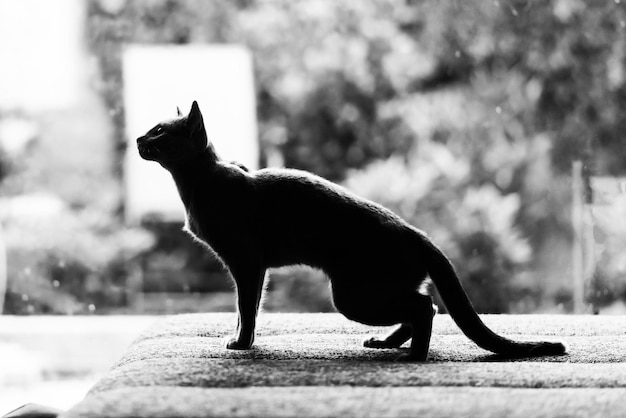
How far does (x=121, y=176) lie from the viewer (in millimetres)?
2146

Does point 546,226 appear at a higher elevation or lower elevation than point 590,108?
lower

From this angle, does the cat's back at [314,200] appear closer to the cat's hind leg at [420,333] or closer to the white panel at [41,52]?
the cat's hind leg at [420,333]

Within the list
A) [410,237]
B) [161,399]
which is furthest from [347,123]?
[161,399]

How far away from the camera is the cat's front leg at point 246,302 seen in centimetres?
108

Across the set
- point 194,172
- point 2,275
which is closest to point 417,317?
point 194,172

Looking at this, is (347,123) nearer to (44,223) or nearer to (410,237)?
(44,223)

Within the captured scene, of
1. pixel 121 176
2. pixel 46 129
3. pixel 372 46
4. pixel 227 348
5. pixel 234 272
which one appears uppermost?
pixel 372 46

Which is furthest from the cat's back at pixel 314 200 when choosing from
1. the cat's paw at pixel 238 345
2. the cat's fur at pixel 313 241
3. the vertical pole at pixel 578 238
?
the vertical pole at pixel 578 238

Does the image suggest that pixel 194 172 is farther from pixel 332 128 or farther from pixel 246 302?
pixel 332 128

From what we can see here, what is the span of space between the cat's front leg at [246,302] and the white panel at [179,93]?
1.06 metres

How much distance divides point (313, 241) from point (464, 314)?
25 centimetres

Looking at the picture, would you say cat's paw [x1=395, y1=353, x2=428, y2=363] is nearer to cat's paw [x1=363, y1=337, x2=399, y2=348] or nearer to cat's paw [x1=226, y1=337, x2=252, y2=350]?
cat's paw [x1=363, y1=337, x2=399, y2=348]

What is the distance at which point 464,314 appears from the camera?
1044mm

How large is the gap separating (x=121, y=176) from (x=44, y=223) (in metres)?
0.28
